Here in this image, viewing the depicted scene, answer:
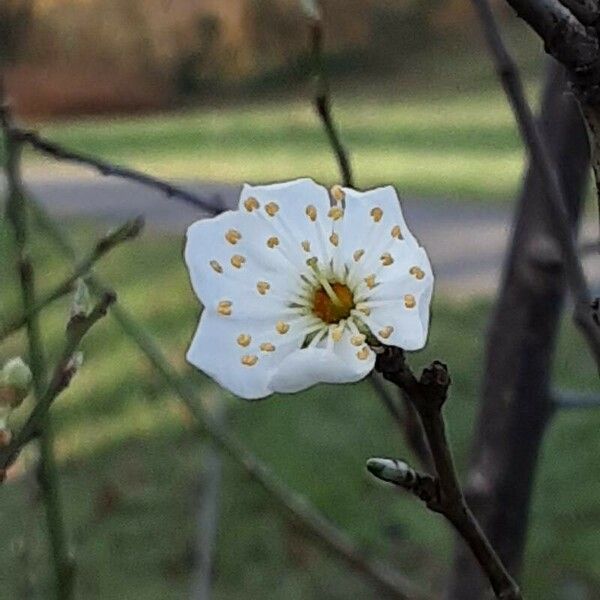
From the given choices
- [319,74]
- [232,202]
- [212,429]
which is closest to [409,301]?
[319,74]

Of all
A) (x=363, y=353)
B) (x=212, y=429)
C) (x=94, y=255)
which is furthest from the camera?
(x=212, y=429)

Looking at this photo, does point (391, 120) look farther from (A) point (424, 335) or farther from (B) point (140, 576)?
(A) point (424, 335)

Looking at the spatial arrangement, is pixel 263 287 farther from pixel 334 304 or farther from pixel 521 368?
pixel 521 368

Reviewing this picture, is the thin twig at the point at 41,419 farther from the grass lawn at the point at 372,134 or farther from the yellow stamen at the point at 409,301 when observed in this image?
the grass lawn at the point at 372,134

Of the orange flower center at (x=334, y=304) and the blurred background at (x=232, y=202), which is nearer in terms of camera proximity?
the orange flower center at (x=334, y=304)

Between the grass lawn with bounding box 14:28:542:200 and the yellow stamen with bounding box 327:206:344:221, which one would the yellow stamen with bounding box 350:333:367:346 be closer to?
the yellow stamen with bounding box 327:206:344:221

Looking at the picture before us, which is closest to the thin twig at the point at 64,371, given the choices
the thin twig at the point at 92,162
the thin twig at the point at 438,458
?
the thin twig at the point at 438,458
